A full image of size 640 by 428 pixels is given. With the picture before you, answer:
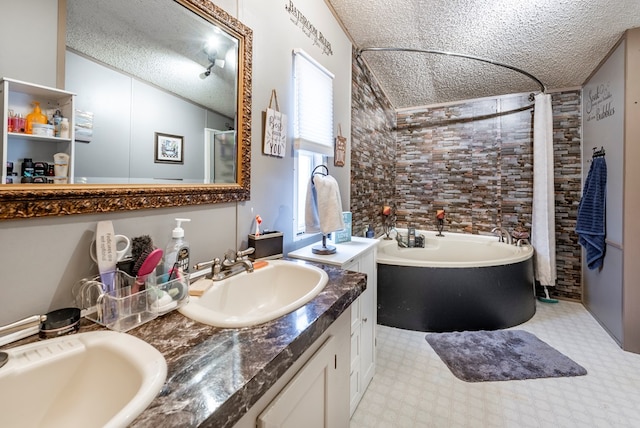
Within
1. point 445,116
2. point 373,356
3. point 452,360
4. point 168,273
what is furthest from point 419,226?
point 168,273

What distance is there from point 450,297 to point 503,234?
4.79 feet

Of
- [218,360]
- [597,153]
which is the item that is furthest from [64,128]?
[597,153]

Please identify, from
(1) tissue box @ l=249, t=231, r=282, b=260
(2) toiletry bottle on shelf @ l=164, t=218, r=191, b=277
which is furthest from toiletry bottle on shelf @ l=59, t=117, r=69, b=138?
(1) tissue box @ l=249, t=231, r=282, b=260

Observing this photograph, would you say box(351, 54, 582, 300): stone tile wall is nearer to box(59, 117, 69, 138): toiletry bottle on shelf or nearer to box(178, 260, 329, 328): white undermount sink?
box(178, 260, 329, 328): white undermount sink

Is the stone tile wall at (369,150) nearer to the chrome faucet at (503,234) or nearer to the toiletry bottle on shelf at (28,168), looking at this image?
the chrome faucet at (503,234)

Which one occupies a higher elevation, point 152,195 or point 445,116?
point 445,116

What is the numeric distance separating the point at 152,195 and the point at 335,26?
1.86 metres

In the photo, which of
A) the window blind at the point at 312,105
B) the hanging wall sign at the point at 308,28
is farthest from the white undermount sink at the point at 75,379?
the hanging wall sign at the point at 308,28

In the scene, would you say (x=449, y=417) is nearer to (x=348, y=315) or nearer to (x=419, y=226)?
(x=348, y=315)

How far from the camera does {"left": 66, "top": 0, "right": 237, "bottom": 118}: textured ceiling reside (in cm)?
81

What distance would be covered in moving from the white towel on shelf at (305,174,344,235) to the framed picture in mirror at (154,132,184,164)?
69 cm

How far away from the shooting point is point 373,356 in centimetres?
193

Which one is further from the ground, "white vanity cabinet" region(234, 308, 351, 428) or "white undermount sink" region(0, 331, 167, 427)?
"white undermount sink" region(0, 331, 167, 427)

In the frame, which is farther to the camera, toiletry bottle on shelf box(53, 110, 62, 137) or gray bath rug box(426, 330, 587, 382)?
gray bath rug box(426, 330, 587, 382)
